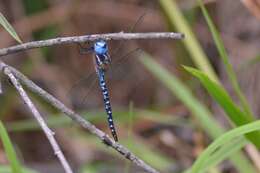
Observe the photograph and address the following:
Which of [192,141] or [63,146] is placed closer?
[192,141]

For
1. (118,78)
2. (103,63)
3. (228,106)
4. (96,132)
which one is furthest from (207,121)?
(96,132)

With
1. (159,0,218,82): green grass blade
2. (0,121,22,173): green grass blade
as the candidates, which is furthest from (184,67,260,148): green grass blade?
(159,0,218,82): green grass blade

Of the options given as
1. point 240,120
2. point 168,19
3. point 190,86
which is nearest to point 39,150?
point 190,86

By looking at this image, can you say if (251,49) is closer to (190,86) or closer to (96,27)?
(190,86)

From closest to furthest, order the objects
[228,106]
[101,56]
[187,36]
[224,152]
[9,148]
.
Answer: [9,148], [228,106], [224,152], [101,56], [187,36]

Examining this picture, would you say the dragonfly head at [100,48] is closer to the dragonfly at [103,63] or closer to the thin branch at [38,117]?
the dragonfly at [103,63]

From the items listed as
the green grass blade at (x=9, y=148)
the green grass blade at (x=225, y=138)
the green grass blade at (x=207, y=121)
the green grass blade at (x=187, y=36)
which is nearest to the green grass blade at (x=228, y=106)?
the green grass blade at (x=225, y=138)

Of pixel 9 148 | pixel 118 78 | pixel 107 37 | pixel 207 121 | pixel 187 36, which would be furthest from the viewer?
pixel 118 78

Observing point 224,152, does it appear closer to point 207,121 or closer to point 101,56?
point 101,56
